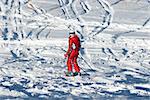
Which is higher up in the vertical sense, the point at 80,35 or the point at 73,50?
the point at 80,35

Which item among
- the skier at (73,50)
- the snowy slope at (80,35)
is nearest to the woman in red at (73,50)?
the skier at (73,50)

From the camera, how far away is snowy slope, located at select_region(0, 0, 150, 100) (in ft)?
26.5

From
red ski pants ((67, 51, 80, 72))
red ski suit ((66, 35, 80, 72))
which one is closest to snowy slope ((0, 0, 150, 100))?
red ski pants ((67, 51, 80, 72))

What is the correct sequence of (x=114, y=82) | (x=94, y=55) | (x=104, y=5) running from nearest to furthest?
(x=114, y=82)
(x=94, y=55)
(x=104, y=5)

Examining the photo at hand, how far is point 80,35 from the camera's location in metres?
9.04

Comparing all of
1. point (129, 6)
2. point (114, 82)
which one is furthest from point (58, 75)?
point (129, 6)

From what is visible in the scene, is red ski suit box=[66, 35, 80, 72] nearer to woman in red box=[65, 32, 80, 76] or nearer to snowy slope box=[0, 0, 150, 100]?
woman in red box=[65, 32, 80, 76]

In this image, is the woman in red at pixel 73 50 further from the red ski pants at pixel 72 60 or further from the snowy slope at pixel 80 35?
the snowy slope at pixel 80 35

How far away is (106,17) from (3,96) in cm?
380

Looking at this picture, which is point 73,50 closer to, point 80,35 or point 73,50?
point 73,50

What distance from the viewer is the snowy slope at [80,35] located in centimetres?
807

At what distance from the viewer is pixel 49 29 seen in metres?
8.98

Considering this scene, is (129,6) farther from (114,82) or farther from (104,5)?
(114,82)

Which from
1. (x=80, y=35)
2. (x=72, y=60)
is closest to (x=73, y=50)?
(x=72, y=60)
